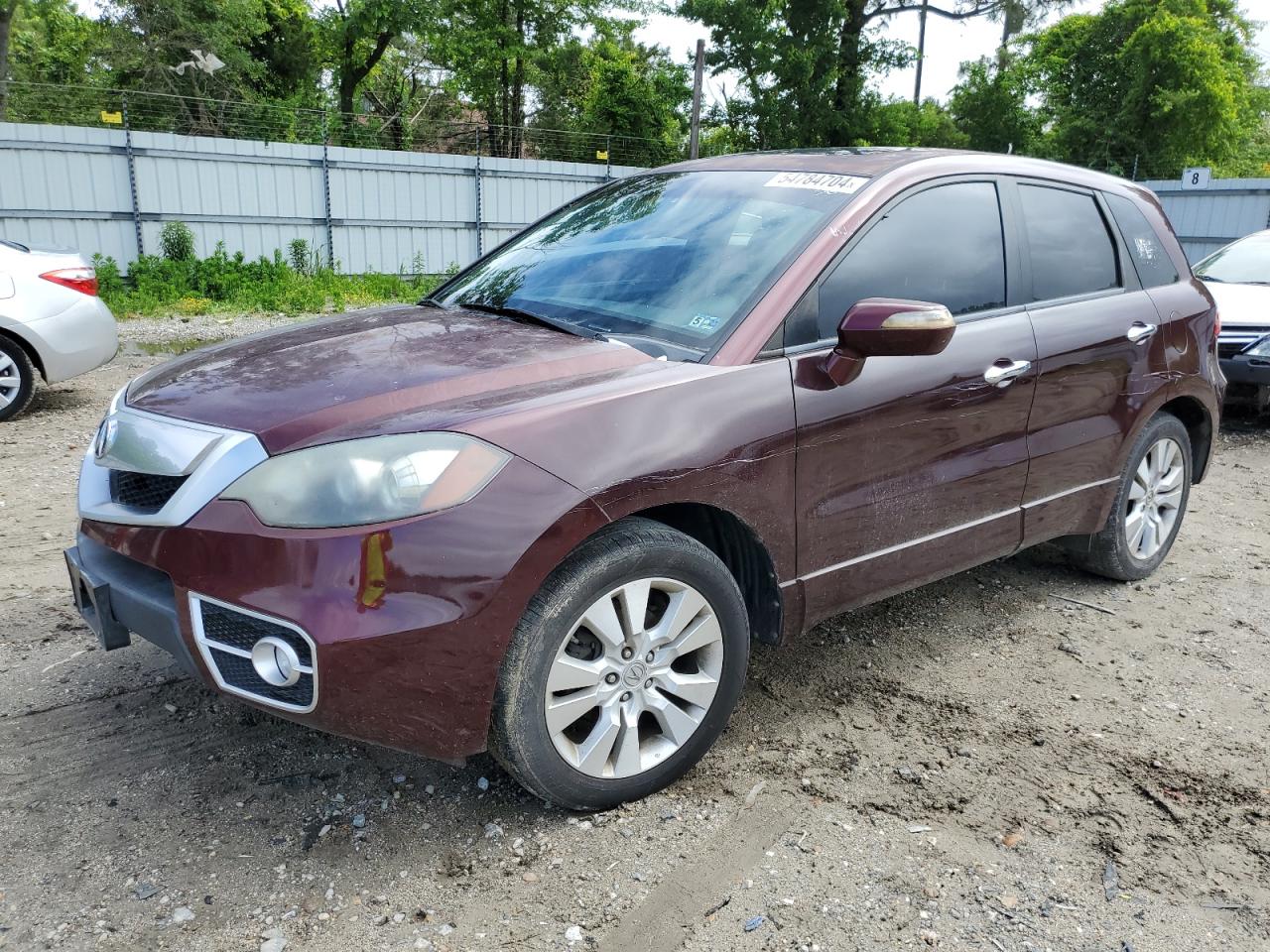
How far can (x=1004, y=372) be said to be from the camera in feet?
11.2

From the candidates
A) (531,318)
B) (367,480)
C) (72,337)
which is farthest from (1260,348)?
(72,337)

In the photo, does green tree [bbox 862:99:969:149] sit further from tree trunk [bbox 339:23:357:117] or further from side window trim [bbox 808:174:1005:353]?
side window trim [bbox 808:174:1005:353]

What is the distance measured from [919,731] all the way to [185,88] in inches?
1193

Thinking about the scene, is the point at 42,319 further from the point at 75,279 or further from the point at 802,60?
the point at 802,60

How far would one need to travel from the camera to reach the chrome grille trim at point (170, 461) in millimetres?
2342

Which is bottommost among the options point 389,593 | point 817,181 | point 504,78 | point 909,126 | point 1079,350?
point 389,593

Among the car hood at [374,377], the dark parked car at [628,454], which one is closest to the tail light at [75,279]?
the dark parked car at [628,454]

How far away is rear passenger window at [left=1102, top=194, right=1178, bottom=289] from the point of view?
417 cm

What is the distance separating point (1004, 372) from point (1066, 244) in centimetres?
82

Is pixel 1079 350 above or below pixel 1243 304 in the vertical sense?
above

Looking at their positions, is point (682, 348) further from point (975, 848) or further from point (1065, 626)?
point (1065, 626)

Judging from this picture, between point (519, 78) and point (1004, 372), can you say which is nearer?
point (1004, 372)

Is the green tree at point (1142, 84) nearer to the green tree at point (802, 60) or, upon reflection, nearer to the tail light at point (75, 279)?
the green tree at point (802, 60)

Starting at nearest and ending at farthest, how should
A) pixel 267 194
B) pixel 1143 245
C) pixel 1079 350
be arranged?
1. pixel 1079 350
2. pixel 1143 245
3. pixel 267 194
